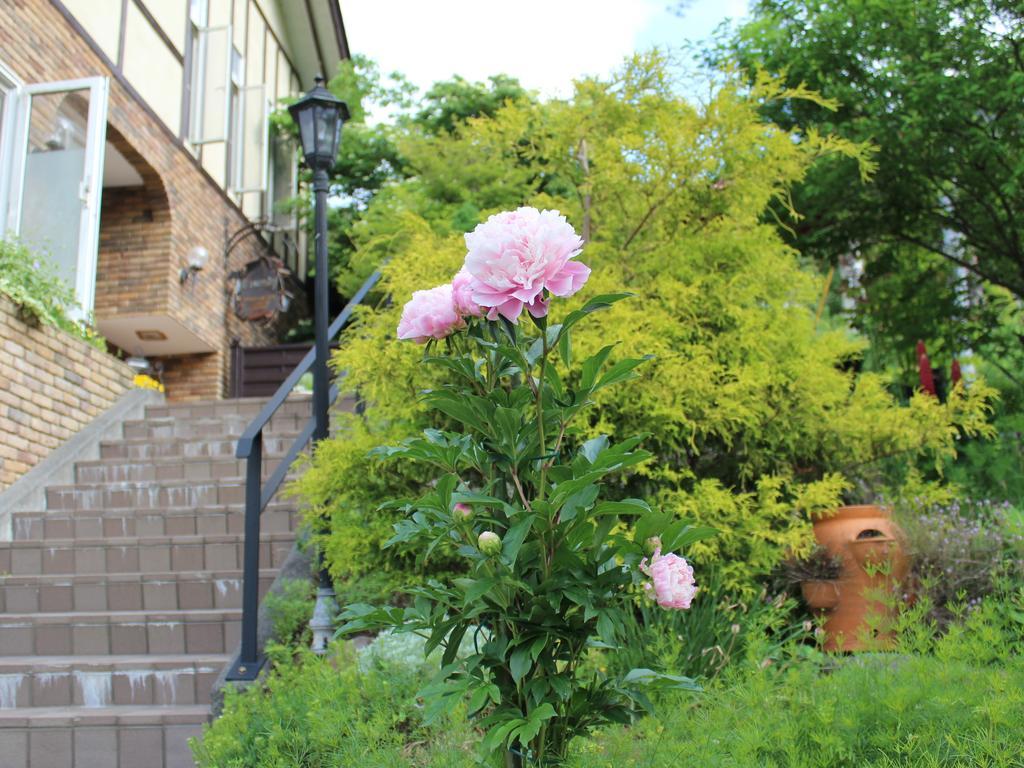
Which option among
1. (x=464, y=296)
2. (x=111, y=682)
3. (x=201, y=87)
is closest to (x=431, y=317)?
(x=464, y=296)

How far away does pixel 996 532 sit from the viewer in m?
3.94

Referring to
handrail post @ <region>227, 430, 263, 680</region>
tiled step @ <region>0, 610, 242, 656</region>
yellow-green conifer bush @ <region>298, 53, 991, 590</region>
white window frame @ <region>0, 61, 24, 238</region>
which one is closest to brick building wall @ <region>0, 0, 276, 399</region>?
white window frame @ <region>0, 61, 24, 238</region>

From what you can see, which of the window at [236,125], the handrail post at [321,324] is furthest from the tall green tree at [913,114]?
the window at [236,125]

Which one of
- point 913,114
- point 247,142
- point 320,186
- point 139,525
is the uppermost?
point 247,142

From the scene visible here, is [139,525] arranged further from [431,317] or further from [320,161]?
[431,317]

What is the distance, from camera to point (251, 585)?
3.57m

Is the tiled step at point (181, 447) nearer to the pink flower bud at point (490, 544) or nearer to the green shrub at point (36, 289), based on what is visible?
A: the green shrub at point (36, 289)

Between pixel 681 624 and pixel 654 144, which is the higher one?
pixel 654 144

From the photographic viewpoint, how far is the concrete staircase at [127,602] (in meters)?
3.53

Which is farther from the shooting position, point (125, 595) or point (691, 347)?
point (125, 595)

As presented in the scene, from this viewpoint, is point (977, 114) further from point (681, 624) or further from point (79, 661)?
point (79, 661)

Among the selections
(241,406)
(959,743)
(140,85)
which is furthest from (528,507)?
(140,85)

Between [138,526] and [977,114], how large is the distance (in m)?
6.49

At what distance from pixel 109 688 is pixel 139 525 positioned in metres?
1.51
